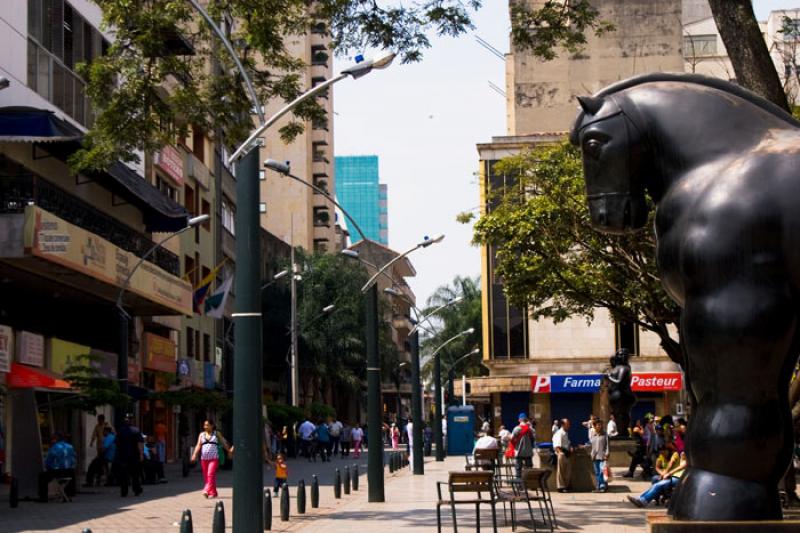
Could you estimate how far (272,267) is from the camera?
68125mm

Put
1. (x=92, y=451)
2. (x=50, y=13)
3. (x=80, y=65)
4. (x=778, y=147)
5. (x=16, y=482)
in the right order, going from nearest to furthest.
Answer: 1. (x=778, y=147)
2. (x=80, y=65)
3. (x=16, y=482)
4. (x=50, y=13)
5. (x=92, y=451)

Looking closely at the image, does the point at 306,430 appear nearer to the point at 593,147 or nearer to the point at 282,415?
the point at 282,415

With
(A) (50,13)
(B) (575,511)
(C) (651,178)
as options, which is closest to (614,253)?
(B) (575,511)

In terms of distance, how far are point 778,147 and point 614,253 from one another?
18.6m

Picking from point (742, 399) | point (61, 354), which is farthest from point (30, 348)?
point (742, 399)

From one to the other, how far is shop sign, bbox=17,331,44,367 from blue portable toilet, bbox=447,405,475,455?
24.0 m

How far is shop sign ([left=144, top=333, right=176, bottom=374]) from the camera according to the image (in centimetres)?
4153

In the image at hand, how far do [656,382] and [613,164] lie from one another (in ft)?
161

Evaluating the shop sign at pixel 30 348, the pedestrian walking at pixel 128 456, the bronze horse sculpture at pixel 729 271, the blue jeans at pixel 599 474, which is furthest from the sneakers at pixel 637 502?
the shop sign at pixel 30 348

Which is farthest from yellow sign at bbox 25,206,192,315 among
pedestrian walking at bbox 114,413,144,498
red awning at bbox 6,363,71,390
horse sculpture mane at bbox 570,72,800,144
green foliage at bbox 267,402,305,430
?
horse sculpture mane at bbox 570,72,800,144

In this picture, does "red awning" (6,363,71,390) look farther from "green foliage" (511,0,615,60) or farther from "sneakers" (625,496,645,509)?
"green foliage" (511,0,615,60)

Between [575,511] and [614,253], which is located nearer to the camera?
[575,511]

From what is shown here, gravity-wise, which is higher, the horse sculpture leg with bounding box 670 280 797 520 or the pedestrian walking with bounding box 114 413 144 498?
the horse sculpture leg with bounding box 670 280 797 520

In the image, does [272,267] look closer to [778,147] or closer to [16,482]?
[16,482]
